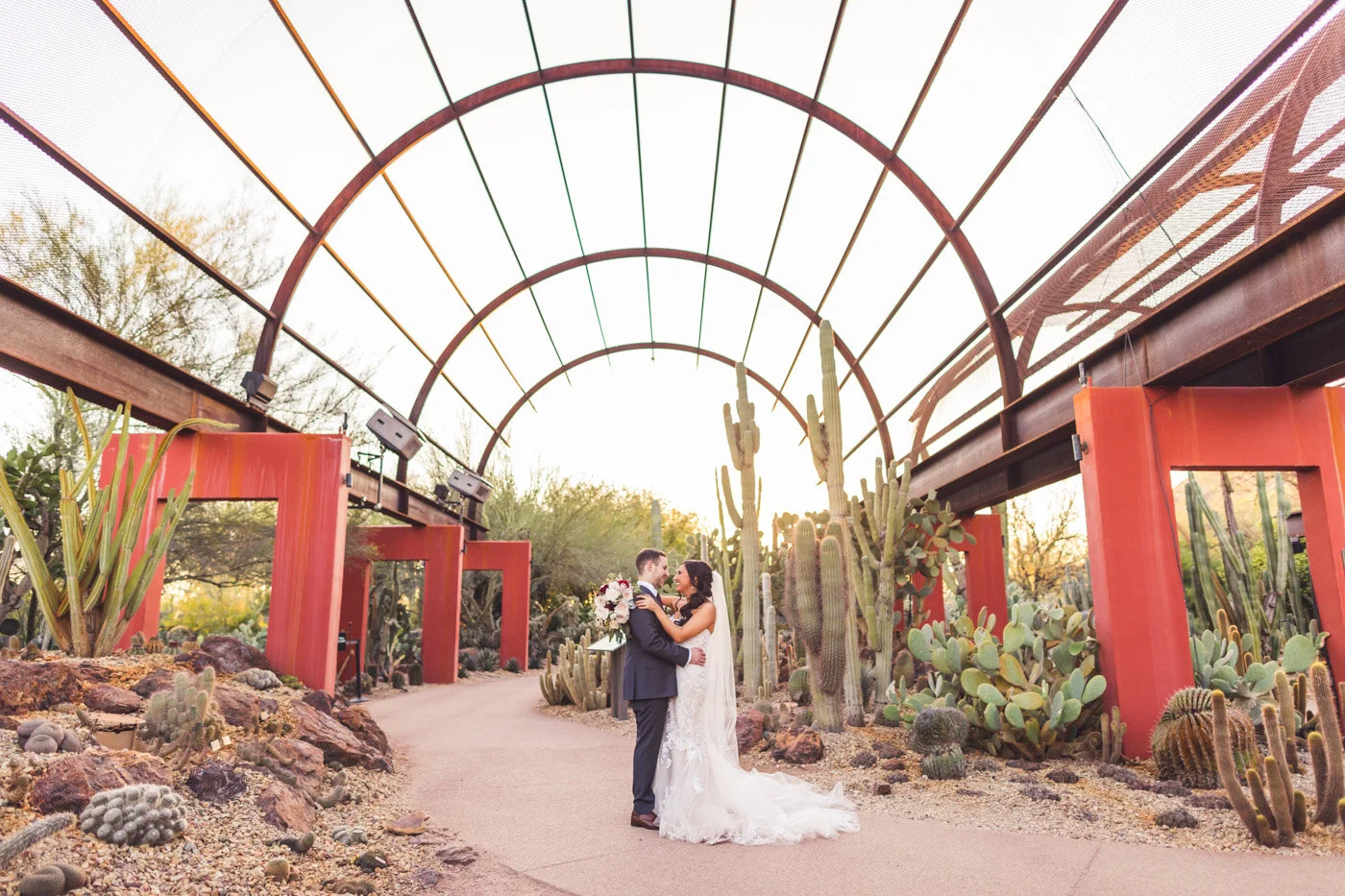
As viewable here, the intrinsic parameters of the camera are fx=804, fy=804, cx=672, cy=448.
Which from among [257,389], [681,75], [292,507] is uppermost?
[681,75]

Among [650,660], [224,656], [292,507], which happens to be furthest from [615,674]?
[650,660]

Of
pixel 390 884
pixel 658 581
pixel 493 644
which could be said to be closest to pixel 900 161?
pixel 658 581

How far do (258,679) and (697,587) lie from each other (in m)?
3.90

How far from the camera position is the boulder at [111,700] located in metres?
4.50

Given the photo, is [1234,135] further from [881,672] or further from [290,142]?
[290,142]

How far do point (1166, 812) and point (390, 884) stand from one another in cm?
382

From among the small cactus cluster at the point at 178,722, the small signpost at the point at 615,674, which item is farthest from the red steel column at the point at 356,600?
the small cactus cluster at the point at 178,722

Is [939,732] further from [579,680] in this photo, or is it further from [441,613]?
[441,613]

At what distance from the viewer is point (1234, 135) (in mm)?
5094

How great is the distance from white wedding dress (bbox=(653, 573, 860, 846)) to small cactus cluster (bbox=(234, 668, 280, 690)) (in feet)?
12.1

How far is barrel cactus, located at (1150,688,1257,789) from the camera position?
4.62 metres

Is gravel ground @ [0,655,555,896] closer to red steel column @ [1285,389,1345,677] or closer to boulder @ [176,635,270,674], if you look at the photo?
boulder @ [176,635,270,674]

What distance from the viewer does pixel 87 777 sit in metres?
3.26

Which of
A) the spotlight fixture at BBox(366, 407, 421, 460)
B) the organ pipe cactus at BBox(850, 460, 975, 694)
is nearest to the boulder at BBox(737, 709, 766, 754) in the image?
the organ pipe cactus at BBox(850, 460, 975, 694)
